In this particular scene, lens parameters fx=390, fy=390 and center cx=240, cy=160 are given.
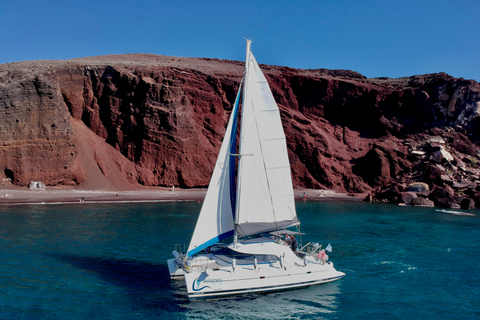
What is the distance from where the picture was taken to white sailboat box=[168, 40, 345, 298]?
17005 millimetres

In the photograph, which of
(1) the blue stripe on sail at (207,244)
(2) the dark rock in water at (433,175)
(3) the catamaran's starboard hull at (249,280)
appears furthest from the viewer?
(2) the dark rock in water at (433,175)

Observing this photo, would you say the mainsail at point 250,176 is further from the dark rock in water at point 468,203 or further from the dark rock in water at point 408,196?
the dark rock in water at point 468,203

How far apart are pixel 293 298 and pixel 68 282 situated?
32.9 ft

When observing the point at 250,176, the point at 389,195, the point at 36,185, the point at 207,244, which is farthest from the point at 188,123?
the point at 207,244

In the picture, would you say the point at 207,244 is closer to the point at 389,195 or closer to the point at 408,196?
the point at 408,196

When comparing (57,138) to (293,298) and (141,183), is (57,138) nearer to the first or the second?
(141,183)

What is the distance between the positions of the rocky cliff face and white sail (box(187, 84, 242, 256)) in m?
42.6

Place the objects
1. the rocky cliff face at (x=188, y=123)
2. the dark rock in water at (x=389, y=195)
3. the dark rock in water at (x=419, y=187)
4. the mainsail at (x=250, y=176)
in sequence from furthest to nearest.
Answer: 1. the dark rock in water at (x=419, y=187)
2. the dark rock in water at (x=389, y=195)
3. the rocky cliff face at (x=188, y=123)
4. the mainsail at (x=250, y=176)

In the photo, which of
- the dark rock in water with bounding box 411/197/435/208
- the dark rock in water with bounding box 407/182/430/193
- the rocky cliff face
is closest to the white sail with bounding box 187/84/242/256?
the rocky cliff face

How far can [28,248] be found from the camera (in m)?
23.3

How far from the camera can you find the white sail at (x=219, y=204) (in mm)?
17188

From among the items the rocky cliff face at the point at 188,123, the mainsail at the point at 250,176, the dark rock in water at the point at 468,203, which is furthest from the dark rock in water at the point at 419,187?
→ the mainsail at the point at 250,176

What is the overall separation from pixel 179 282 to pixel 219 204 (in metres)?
4.09

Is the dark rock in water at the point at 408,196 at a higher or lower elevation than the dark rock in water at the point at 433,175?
lower
